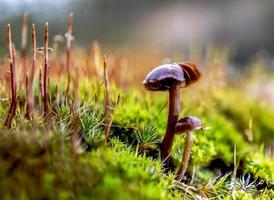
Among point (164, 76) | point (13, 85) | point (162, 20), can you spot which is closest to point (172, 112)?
point (164, 76)

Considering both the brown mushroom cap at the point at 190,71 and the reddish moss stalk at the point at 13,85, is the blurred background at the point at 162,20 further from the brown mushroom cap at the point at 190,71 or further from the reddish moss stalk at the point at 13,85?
the reddish moss stalk at the point at 13,85

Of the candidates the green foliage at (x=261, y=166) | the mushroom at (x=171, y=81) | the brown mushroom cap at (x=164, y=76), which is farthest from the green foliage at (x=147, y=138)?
the green foliage at (x=261, y=166)

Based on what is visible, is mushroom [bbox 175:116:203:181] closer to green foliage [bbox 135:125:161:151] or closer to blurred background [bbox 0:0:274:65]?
green foliage [bbox 135:125:161:151]

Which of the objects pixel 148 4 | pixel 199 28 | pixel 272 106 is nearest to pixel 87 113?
pixel 272 106

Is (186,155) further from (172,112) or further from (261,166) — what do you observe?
(261,166)

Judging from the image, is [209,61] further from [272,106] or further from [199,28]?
[199,28]

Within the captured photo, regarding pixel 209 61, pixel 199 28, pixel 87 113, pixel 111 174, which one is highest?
pixel 199 28
